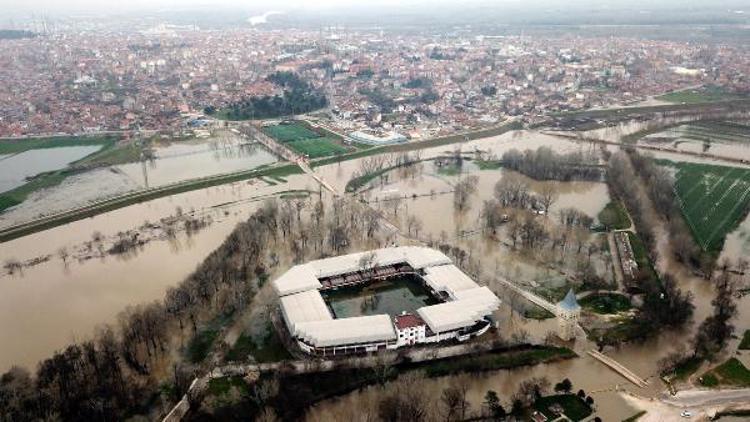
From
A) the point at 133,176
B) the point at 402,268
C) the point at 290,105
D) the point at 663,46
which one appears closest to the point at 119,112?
the point at 290,105

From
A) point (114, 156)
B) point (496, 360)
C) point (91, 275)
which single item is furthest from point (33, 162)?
point (496, 360)

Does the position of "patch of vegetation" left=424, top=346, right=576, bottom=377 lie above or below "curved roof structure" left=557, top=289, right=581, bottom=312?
below

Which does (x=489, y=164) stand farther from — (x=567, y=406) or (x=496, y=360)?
(x=567, y=406)

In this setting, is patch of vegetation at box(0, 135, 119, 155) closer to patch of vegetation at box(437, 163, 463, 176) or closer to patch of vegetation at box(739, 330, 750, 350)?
patch of vegetation at box(437, 163, 463, 176)

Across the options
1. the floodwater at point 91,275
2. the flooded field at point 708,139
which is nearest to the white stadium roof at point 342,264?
the floodwater at point 91,275

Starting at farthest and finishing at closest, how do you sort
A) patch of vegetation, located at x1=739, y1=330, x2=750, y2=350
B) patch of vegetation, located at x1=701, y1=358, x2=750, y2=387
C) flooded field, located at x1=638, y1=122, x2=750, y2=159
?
flooded field, located at x1=638, y1=122, x2=750, y2=159 → patch of vegetation, located at x1=739, y1=330, x2=750, y2=350 → patch of vegetation, located at x1=701, y1=358, x2=750, y2=387

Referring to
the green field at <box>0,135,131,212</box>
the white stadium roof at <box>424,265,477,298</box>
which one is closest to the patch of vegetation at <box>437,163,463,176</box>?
the white stadium roof at <box>424,265,477,298</box>

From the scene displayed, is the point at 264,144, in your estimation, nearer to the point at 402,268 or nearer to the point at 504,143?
the point at 504,143
